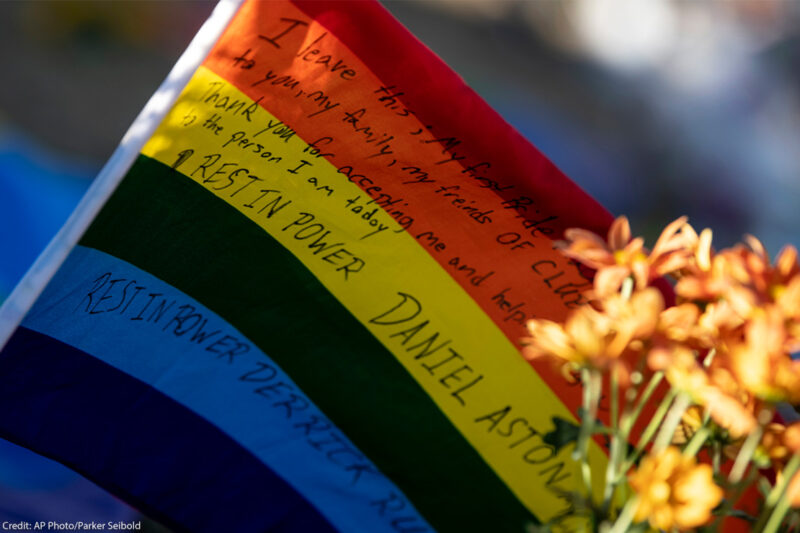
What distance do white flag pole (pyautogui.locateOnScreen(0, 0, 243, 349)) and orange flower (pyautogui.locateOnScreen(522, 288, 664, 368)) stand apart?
0.50m

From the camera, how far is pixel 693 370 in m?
0.63

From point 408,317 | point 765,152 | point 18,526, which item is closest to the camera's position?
point 408,317

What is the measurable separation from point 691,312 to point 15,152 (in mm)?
1943

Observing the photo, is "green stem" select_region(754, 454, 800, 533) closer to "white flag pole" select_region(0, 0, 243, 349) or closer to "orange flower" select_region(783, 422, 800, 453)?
"orange flower" select_region(783, 422, 800, 453)

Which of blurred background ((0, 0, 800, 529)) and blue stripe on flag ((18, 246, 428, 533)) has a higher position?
blurred background ((0, 0, 800, 529))

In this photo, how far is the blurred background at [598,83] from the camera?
190 inches

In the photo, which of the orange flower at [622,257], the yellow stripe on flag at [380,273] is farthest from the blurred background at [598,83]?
the orange flower at [622,257]

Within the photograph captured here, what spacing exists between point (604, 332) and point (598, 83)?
652 cm

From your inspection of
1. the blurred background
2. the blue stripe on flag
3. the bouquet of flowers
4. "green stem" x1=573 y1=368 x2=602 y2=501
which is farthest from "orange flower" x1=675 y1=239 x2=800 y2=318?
the blurred background

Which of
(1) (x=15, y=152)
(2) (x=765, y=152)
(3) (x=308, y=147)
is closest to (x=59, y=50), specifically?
(1) (x=15, y=152)

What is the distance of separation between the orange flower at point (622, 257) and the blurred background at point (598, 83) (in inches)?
77.4

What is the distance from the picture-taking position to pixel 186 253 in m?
0.99

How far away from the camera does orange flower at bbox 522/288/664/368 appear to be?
0.64 metres

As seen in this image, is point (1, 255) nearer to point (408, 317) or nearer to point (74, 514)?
point (74, 514)
